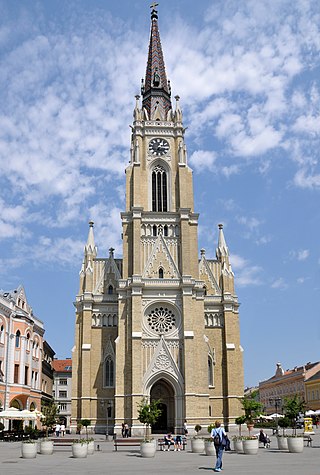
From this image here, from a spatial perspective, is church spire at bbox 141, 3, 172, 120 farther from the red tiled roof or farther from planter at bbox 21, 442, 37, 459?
the red tiled roof

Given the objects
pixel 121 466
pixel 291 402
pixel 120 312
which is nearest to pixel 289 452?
pixel 121 466

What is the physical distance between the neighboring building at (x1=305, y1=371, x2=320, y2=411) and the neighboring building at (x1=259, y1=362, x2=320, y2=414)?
1304 millimetres

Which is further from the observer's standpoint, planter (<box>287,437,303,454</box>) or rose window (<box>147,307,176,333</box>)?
rose window (<box>147,307,176,333</box>)

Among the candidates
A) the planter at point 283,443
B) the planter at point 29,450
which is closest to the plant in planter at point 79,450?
the planter at point 29,450

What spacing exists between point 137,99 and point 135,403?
40.0 m

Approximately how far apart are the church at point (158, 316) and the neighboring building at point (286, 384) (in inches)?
1321

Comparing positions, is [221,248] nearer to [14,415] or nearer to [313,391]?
[14,415]

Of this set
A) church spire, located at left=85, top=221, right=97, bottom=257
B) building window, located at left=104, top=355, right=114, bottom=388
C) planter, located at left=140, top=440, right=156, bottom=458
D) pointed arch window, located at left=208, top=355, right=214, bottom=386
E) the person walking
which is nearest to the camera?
the person walking

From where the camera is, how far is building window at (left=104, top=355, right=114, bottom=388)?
201 ft

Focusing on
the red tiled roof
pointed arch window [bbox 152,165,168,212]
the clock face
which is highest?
the clock face

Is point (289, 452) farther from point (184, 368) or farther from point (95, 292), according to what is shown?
point (95, 292)

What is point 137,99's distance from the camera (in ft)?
239

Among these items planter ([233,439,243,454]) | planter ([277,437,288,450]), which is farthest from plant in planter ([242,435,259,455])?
planter ([277,437,288,450])

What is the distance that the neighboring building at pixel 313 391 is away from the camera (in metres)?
97.8
